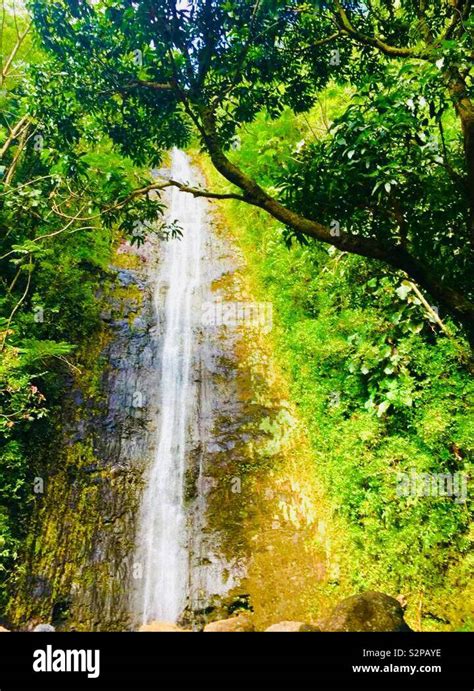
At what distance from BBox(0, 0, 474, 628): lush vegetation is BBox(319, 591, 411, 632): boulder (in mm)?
1442

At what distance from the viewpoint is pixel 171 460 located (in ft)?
32.3

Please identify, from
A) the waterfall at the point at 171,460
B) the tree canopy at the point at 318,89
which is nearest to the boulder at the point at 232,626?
the waterfall at the point at 171,460

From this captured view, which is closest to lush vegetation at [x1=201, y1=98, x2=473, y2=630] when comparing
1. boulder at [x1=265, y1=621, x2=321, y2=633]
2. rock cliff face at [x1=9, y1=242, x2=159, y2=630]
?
boulder at [x1=265, y1=621, x2=321, y2=633]

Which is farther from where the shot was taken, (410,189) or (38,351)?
(38,351)

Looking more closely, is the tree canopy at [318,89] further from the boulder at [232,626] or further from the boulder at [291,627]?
the boulder at [232,626]

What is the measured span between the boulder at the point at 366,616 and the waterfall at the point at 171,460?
12.1ft

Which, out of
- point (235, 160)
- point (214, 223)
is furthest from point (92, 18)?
point (214, 223)

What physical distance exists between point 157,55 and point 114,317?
27.4ft

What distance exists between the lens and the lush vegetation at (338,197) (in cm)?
451

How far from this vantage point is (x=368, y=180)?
439 cm

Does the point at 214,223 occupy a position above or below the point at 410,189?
above

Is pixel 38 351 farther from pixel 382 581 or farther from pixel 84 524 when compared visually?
pixel 382 581
